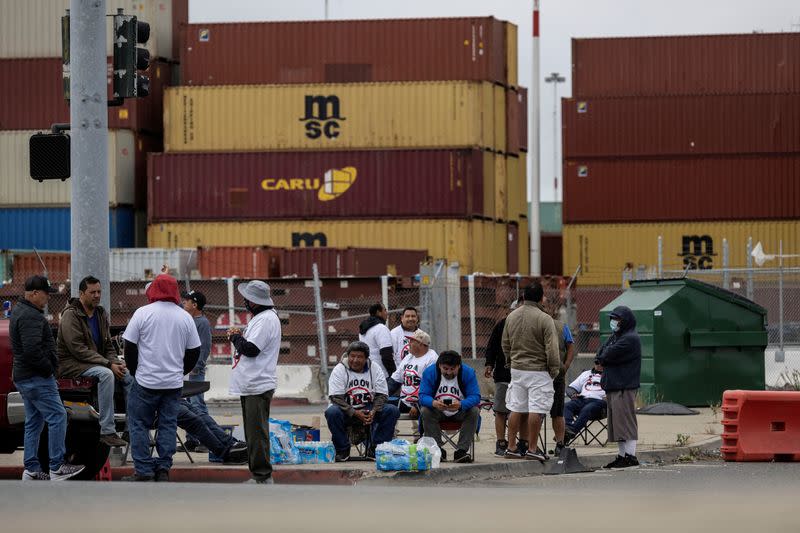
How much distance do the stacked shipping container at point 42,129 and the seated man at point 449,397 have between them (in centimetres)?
2791

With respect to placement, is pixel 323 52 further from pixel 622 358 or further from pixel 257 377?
pixel 257 377

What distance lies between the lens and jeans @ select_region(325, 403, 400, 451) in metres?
12.0

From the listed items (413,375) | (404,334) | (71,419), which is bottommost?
(71,419)

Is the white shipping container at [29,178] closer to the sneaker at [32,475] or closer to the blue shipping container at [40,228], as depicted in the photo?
the blue shipping container at [40,228]

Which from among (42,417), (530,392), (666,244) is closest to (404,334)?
(530,392)

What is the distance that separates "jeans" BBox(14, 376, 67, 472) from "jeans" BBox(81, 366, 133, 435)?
0.60m

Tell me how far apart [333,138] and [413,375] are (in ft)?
85.7

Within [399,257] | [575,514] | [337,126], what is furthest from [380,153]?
[575,514]

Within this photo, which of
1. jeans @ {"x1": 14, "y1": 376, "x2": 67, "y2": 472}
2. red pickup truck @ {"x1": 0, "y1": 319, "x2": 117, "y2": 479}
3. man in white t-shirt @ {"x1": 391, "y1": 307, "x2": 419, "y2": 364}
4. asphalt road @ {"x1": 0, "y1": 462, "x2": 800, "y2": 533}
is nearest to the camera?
asphalt road @ {"x1": 0, "y1": 462, "x2": 800, "y2": 533}

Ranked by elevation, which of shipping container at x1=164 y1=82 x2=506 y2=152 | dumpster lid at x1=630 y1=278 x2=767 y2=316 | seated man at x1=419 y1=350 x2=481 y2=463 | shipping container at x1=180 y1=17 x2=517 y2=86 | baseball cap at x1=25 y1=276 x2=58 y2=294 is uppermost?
shipping container at x1=180 y1=17 x2=517 y2=86

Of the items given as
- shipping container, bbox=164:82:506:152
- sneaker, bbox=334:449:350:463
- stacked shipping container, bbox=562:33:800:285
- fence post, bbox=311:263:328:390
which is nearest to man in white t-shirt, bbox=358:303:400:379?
sneaker, bbox=334:449:350:463

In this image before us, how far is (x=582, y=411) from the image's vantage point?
13.6m

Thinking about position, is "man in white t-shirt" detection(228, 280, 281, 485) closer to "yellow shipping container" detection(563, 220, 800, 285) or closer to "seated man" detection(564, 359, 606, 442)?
"seated man" detection(564, 359, 606, 442)

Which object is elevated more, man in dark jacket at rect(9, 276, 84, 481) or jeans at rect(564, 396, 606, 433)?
man in dark jacket at rect(9, 276, 84, 481)
